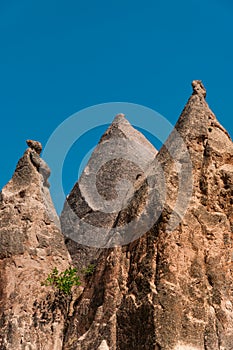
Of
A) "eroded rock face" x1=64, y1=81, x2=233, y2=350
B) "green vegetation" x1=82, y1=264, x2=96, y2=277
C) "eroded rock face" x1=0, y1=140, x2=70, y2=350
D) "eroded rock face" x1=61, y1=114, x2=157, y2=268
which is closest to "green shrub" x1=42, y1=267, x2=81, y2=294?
"eroded rock face" x1=0, y1=140, x2=70, y2=350

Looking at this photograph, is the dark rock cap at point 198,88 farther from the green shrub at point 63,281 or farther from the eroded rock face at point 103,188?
the green shrub at point 63,281

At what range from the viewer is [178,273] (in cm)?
1881

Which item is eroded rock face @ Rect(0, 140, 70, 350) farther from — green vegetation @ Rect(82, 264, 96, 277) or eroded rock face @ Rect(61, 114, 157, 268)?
eroded rock face @ Rect(61, 114, 157, 268)

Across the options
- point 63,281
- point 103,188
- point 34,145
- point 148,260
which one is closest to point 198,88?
point 148,260

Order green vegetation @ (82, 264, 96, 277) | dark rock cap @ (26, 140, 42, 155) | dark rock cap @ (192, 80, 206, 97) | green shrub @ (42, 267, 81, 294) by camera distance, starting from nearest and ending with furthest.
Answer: green shrub @ (42, 267, 81, 294)
dark rock cap @ (192, 80, 206, 97)
green vegetation @ (82, 264, 96, 277)
dark rock cap @ (26, 140, 42, 155)

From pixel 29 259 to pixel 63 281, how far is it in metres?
1.29

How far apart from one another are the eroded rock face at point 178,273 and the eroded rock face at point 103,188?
3.72 metres

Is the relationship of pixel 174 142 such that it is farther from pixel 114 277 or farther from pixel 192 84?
pixel 114 277

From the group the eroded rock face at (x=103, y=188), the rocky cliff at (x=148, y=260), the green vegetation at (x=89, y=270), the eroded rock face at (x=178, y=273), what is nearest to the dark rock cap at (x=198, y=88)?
the rocky cliff at (x=148, y=260)

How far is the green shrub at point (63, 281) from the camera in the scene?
21.2 metres

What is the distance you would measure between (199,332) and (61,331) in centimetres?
413

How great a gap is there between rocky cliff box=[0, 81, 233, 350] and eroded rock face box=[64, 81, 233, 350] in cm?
2

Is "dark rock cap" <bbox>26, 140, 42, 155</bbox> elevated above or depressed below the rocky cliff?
above

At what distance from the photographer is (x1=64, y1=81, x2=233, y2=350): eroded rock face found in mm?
18234
